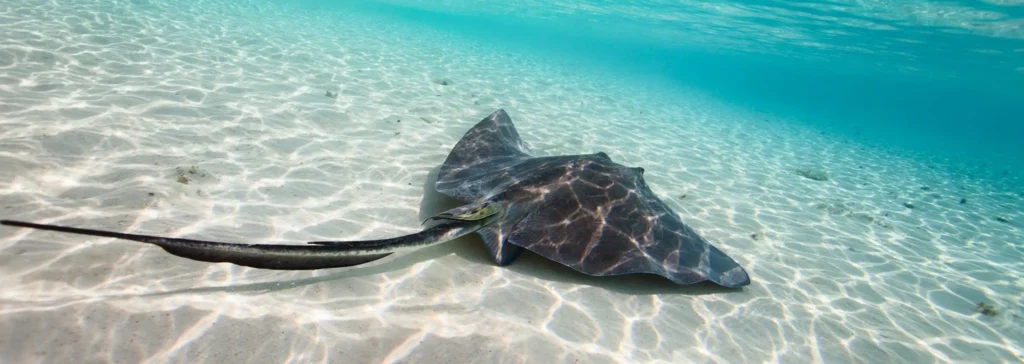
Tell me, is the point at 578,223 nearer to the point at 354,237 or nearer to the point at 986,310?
the point at 354,237

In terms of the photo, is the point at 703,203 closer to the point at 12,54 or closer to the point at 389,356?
the point at 389,356

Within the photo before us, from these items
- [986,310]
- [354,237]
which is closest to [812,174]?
[986,310]

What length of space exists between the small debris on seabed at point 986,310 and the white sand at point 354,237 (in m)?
0.08

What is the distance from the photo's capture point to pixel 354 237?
14.3ft

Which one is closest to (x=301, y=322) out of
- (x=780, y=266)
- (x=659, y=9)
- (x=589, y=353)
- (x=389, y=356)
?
(x=389, y=356)

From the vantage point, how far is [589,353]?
315 cm

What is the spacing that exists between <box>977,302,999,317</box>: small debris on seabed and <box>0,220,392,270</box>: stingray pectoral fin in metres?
7.07

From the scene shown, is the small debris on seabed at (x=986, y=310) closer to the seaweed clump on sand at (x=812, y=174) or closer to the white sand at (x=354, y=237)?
the white sand at (x=354, y=237)

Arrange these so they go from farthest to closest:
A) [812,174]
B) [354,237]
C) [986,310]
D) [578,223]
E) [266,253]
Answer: [812,174], [986,310], [354,237], [578,223], [266,253]

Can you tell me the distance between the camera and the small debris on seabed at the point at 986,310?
16.8 ft

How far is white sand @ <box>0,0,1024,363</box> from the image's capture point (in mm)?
2805

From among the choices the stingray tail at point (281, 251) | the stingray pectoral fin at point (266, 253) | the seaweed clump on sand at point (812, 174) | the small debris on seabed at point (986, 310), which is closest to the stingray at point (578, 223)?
the stingray tail at point (281, 251)

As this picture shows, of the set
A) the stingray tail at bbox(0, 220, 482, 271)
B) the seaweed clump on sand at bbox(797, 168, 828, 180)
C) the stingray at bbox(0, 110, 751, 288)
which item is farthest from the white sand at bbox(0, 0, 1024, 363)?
the seaweed clump on sand at bbox(797, 168, 828, 180)

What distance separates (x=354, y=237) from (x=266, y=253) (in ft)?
6.38
